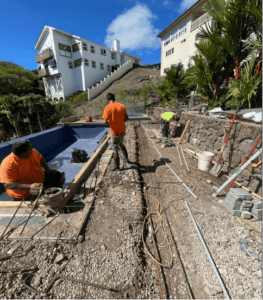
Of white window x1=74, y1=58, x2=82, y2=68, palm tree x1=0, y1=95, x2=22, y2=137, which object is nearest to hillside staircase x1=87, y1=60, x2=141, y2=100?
white window x1=74, y1=58, x2=82, y2=68

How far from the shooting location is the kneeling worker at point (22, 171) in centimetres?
249

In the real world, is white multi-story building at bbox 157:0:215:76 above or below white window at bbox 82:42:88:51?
below

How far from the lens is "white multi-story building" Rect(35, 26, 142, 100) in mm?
24641

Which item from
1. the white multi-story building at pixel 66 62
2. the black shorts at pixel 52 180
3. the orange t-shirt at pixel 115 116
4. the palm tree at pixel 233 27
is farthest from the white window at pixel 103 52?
the black shorts at pixel 52 180

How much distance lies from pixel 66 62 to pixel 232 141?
103 ft

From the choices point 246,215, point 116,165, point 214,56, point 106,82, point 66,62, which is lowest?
point 246,215

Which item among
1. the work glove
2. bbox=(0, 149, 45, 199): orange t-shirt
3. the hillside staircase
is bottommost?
the work glove

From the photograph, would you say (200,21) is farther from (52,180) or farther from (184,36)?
(52,180)

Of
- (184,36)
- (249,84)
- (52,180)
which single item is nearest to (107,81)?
(184,36)

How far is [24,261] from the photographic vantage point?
2045mm

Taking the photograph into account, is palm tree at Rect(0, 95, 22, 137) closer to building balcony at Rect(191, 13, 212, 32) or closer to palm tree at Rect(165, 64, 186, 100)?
palm tree at Rect(165, 64, 186, 100)

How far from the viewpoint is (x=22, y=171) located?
272 centimetres

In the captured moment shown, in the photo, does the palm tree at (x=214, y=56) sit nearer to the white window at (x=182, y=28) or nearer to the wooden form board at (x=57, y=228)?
the wooden form board at (x=57, y=228)

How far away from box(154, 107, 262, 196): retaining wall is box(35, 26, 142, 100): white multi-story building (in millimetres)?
26975
